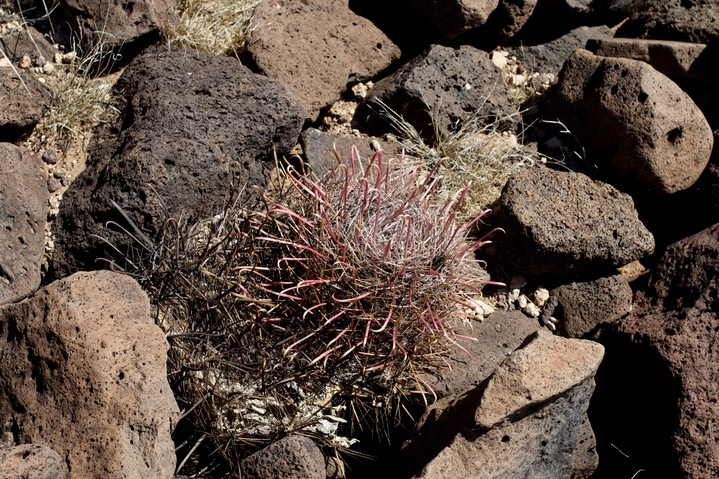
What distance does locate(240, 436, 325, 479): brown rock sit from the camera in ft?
10.1

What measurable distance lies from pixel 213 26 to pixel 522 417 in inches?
99.3

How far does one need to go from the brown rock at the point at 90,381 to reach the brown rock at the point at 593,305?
2.13 metres

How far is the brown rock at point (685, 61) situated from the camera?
4707mm

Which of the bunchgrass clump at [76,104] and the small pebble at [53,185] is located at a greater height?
the bunchgrass clump at [76,104]

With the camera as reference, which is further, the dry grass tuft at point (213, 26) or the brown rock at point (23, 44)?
the dry grass tuft at point (213, 26)

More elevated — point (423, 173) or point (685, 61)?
point (685, 61)

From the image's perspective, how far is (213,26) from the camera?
4395 mm

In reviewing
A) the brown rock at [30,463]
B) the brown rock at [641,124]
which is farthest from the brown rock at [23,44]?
the brown rock at [641,124]

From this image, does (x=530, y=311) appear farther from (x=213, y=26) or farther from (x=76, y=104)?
(x=76, y=104)

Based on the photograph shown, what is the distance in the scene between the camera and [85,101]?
393 cm

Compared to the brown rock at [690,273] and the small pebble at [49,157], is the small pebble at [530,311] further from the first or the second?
the small pebble at [49,157]

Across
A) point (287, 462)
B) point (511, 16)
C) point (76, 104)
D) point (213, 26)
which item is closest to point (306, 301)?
point (287, 462)

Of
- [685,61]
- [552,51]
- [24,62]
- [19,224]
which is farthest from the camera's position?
[552,51]

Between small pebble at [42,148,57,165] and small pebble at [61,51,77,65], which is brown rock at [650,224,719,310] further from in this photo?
small pebble at [61,51,77,65]
